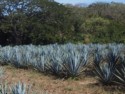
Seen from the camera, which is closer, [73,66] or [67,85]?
[67,85]

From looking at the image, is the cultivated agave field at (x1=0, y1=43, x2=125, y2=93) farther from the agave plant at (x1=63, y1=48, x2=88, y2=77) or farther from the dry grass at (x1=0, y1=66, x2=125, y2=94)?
the dry grass at (x1=0, y1=66, x2=125, y2=94)

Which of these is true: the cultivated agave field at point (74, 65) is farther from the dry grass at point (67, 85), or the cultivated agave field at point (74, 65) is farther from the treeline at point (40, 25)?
the treeline at point (40, 25)

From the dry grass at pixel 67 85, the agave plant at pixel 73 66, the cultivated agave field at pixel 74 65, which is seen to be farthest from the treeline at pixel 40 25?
the agave plant at pixel 73 66

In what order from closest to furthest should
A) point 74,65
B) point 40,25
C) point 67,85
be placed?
point 67,85
point 74,65
point 40,25

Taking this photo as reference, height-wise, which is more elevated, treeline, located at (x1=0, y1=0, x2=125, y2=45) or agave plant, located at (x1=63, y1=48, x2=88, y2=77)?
agave plant, located at (x1=63, y1=48, x2=88, y2=77)

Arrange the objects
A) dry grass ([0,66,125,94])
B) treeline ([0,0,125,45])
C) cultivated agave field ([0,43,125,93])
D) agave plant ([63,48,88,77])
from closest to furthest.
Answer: dry grass ([0,66,125,94]) < cultivated agave field ([0,43,125,93]) < agave plant ([63,48,88,77]) < treeline ([0,0,125,45])

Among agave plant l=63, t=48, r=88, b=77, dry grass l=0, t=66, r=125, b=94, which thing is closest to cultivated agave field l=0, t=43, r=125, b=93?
agave plant l=63, t=48, r=88, b=77

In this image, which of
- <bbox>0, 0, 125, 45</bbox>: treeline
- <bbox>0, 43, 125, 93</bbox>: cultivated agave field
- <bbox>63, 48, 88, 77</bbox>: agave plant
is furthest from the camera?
<bbox>0, 0, 125, 45</bbox>: treeline

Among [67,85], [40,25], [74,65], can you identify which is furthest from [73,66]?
[40,25]

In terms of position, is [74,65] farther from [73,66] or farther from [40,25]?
[40,25]

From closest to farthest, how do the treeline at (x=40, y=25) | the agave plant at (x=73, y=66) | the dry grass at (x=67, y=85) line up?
the dry grass at (x=67, y=85) < the agave plant at (x=73, y=66) < the treeline at (x=40, y=25)

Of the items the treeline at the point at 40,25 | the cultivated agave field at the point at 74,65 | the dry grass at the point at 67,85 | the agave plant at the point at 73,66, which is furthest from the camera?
the treeline at the point at 40,25

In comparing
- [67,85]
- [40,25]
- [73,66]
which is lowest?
[40,25]

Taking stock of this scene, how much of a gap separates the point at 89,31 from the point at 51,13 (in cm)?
736
